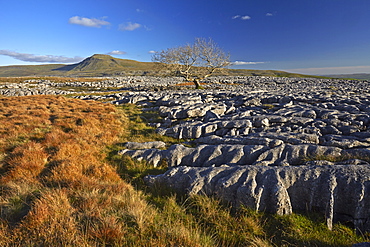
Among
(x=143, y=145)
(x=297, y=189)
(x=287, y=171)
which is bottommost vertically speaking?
(x=143, y=145)

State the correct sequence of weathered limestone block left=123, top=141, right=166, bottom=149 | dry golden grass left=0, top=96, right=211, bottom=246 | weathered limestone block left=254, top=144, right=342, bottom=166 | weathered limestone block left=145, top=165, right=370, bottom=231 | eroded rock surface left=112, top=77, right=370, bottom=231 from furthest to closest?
1. weathered limestone block left=123, top=141, right=166, bottom=149
2. weathered limestone block left=254, top=144, right=342, bottom=166
3. eroded rock surface left=112, top=77, right=370, bottom=231
4. weathered limestone block left=145, top=165, right=370, bottom=231
5. dry golden grass left=0, top=96, right=211, bottom=246

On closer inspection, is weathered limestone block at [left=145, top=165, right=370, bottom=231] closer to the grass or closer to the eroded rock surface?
the eroded rock surface

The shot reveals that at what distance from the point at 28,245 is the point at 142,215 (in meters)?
2.61

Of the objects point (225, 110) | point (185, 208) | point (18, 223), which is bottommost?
point (185, 208)

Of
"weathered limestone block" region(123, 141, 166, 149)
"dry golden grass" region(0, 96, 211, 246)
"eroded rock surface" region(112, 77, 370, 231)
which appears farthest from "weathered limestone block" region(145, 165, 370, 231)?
"weathered limestone block" region(123, 141, 166, 149)

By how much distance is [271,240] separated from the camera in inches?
186

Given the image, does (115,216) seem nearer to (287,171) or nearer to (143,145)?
(287,171)

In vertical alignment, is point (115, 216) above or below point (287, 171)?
below

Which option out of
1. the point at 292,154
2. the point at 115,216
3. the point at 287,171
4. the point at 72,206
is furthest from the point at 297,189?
the point at 72,206

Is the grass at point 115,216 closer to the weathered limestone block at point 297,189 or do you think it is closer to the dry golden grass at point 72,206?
the dry golden grass at point 72,206

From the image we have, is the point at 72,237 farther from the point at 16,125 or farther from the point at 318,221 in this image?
the point at 16,125

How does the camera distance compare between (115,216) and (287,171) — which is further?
(287,171)

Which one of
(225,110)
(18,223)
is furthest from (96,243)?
(225,110)

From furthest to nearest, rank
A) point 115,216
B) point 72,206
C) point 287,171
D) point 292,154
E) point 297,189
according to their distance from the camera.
Result: point 292,154 → point 287,171 → point 297,189 → point 72,206 → point 115,216
